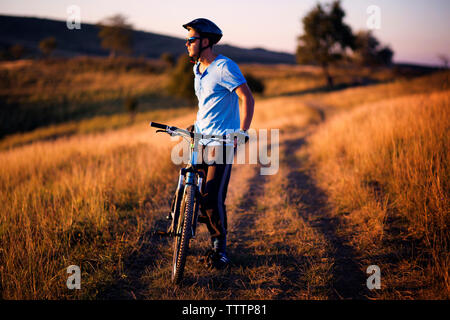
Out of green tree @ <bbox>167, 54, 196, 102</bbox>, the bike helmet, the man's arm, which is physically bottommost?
the man's arm

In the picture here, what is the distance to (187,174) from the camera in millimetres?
2686

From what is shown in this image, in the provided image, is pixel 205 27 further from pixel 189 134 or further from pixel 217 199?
pixel 217 199

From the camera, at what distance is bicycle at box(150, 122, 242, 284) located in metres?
2.53

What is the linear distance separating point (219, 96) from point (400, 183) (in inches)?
134

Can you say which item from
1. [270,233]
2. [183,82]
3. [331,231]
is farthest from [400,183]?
[183,82]

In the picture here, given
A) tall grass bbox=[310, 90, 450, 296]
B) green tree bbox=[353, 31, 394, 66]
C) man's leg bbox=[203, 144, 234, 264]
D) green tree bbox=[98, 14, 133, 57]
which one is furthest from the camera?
green tree bbox=[98, 14, 133, 57]

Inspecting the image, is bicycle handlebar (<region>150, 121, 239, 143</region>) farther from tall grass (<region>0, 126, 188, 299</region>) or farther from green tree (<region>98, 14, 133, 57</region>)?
green tree (<region>98, 14, 133, 57</region>)

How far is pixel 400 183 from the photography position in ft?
13.5

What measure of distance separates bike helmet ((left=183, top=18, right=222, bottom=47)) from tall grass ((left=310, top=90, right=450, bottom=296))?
309 centimetres

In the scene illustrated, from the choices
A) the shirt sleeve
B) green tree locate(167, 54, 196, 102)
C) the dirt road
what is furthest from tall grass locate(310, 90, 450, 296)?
green tree locate(167, 54, 196, 102)

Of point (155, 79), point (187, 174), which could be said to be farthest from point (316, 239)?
point (155, 79)

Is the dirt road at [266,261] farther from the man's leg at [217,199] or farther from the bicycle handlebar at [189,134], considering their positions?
the bicycle handlebar at [189,134]

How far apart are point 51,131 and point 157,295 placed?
1246 inches
